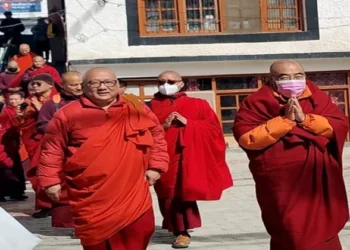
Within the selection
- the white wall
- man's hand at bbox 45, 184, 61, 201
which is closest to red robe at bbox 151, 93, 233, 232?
man's hand at bbox 45, 184, 61, 201

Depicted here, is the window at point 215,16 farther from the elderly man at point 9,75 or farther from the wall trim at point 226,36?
the elderly man at point 9,75

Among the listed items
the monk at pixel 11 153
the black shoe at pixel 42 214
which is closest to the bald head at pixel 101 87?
the black shoe at pixel 42 214

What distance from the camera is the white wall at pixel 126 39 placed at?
18875 mm

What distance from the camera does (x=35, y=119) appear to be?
9.30 metres

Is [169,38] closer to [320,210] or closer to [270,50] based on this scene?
[270,50]

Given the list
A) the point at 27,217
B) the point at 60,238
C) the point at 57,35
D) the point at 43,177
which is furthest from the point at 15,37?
the point at 43,177

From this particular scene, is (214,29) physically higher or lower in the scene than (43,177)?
higher

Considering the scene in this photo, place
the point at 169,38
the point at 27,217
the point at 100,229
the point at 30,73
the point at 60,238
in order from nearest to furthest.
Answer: the point at 100,229 → the point at 60,238 → the point at 27,217 → the point at 30,73 → the point at 169,38

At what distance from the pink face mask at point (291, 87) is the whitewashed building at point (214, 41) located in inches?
523

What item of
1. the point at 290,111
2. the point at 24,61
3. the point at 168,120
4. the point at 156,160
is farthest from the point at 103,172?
the point at 24,61

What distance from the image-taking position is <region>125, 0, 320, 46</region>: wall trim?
19109 mm

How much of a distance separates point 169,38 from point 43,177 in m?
13.8

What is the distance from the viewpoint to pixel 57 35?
19.4 meters

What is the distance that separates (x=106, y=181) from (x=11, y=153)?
19.8 ft
